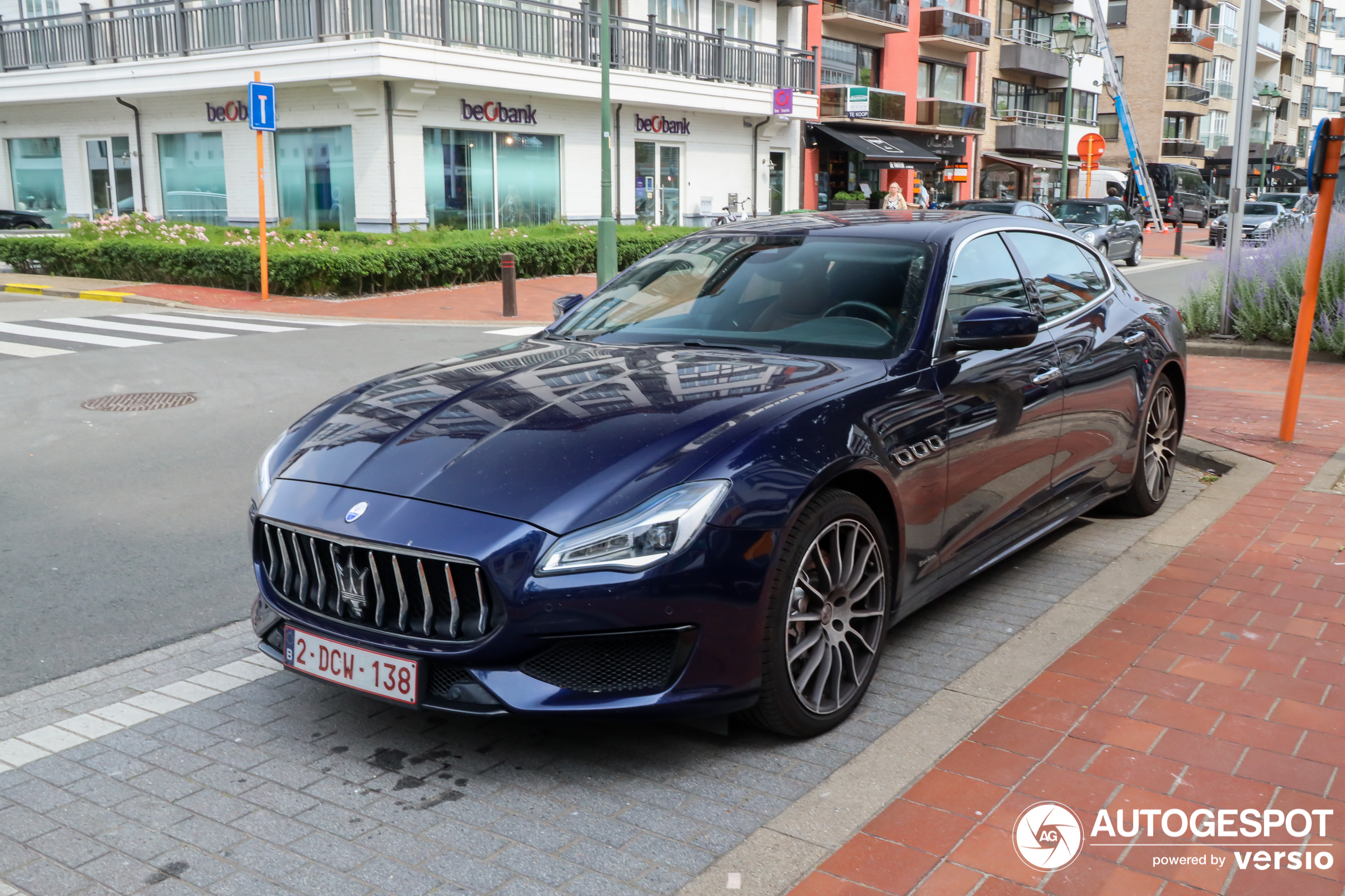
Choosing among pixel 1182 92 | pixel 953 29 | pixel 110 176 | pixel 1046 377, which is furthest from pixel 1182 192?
pixel 1046 377

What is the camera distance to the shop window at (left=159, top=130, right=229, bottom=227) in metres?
27.5

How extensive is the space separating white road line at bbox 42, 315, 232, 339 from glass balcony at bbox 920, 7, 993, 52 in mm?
35760

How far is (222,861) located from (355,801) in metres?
0.39

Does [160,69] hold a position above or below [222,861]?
above

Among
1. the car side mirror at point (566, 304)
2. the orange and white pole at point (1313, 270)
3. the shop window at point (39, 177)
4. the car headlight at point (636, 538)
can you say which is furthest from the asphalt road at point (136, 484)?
the shop window at point (39, 177)

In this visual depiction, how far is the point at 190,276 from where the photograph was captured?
66.2 ft

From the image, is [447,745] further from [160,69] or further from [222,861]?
[160,69]

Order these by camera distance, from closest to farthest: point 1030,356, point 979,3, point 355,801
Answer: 1. point 355,801
2. point 1030,356
3. point 979,3

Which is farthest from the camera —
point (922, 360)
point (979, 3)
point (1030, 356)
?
point (979, 3)

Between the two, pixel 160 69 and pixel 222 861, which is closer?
pixel 222 861

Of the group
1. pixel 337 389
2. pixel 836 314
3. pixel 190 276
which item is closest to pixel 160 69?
pixel 190 276

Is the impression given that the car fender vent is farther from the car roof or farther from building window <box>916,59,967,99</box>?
building window <box>916,59,967,99</box>

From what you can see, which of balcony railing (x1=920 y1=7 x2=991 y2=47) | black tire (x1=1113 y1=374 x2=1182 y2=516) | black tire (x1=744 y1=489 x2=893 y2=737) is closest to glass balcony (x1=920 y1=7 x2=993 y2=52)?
balcony railing (x1=920 y1=7 x2=991 y2=47)

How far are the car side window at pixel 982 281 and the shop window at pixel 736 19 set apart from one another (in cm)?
2954
